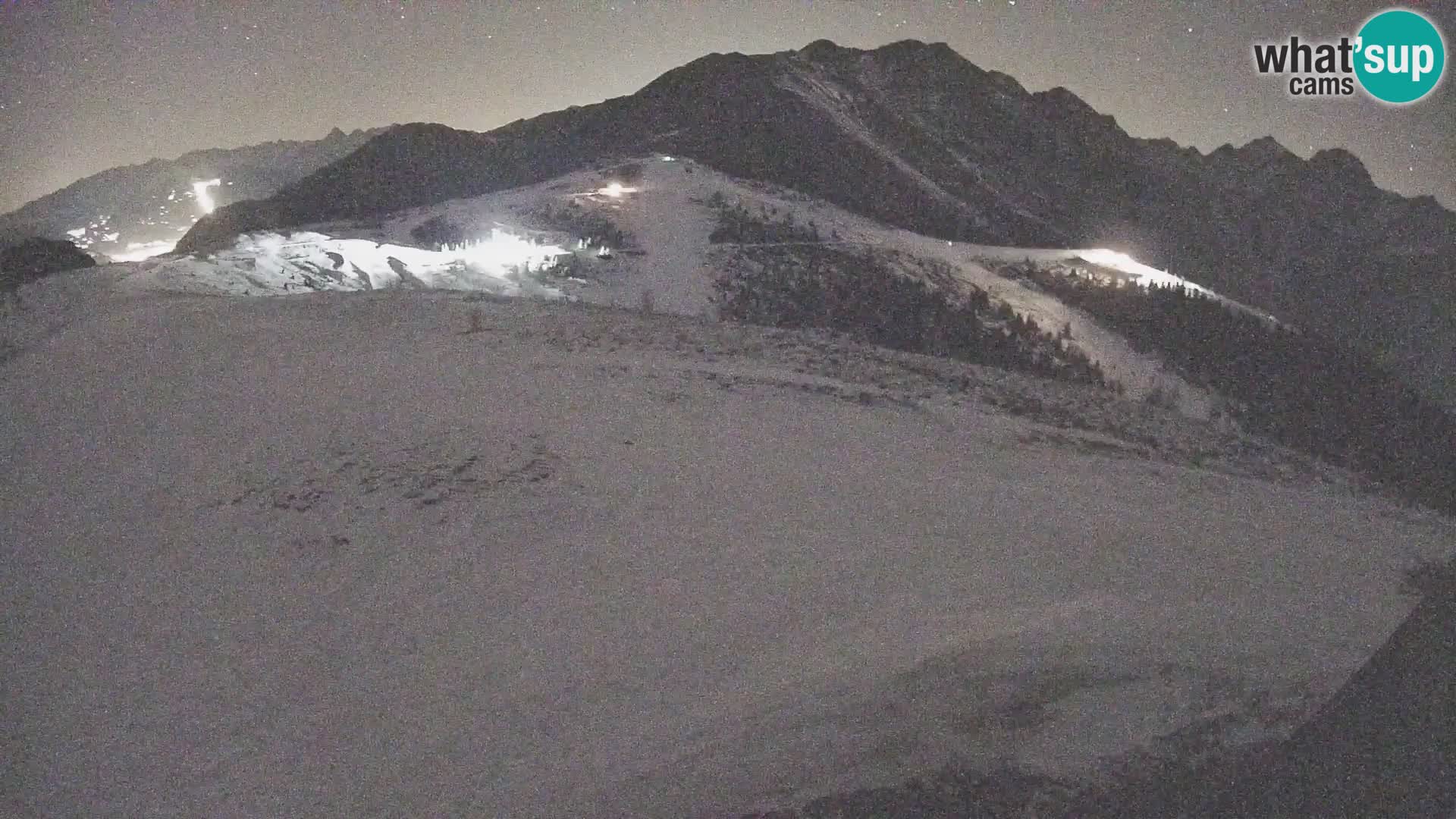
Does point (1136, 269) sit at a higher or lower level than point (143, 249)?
lower

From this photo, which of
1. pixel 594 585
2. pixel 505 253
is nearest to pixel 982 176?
pixel 505 253

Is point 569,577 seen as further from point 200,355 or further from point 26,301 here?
point 26,301

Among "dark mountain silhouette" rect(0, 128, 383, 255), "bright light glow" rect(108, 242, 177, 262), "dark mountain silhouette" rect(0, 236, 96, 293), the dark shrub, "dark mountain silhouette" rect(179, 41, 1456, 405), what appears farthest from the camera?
"dark mountain silhouette" rect(0, 128, 383, 255)

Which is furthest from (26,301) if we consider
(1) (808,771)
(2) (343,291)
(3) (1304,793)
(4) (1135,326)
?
(4) (1135,326)

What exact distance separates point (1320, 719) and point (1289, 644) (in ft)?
9.07

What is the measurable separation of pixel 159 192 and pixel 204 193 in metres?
12.8

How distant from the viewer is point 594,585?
7.46 metres

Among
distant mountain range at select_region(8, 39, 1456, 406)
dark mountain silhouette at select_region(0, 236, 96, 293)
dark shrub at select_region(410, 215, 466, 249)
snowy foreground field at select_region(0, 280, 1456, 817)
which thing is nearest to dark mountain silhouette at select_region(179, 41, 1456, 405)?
distant mountain range at select_region(8, 39, 1456, 406)

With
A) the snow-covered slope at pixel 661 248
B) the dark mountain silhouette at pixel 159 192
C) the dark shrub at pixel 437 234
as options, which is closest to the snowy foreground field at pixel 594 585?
the snow-covered slope at pixel 661 248

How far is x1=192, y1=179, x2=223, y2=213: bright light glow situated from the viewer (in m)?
139

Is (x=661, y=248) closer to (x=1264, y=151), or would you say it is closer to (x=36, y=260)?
(x=36, y=260)

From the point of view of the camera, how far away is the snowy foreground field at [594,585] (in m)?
5.69

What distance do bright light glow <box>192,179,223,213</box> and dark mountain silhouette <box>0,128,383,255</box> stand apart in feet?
3.68

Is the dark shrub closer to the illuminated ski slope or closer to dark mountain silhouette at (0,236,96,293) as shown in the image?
the illuminated ski slope
